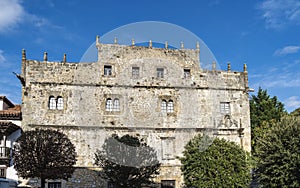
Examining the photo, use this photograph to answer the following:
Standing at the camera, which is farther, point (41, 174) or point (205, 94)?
point (205, 94)

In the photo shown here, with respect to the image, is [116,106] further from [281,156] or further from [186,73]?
[281,156]

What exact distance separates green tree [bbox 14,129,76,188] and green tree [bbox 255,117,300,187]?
965 centimetres

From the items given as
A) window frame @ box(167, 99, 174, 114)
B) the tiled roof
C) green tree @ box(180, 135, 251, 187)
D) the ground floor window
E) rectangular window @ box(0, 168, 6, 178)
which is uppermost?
window frame @ box(167, 99, 174, 114)

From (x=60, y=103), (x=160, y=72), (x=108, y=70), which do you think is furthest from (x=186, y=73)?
(x=60, y=103)

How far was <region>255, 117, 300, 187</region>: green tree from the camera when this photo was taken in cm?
1450

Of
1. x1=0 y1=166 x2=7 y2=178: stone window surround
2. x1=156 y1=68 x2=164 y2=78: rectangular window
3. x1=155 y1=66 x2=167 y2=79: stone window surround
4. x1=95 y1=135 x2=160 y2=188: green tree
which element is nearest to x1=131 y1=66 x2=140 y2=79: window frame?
x1=155 y1=66 x2=167 y2=79: stone window surround

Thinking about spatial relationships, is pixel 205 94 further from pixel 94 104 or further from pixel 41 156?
pixel 41 156

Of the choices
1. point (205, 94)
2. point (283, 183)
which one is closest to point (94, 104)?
point (205, 94)

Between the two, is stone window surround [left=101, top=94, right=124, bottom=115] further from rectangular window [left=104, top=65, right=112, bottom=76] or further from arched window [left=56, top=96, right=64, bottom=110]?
arched window [left=56, top=96, right=64, bottom=110]

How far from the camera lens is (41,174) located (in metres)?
18.1

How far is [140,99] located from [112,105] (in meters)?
1.85

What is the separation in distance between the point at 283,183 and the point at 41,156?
11481mm

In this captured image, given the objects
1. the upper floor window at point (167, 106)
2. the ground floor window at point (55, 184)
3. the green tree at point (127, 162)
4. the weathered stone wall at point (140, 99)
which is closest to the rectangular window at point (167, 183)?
the weathered stone wall at point (140, 99)

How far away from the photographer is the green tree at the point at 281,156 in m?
14.5
